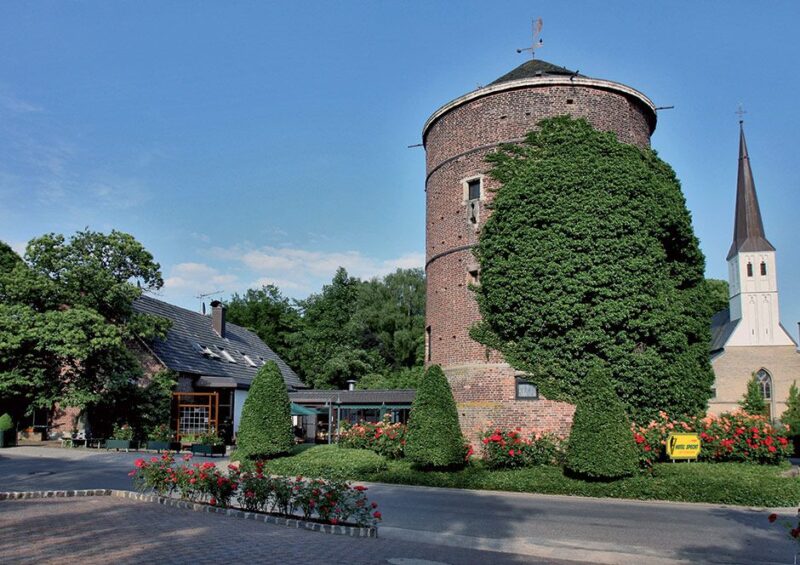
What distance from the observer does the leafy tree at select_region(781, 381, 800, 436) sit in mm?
36537

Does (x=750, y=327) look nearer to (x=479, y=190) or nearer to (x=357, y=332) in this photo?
(x=357, y=332)

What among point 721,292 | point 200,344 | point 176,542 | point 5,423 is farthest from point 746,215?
point 176,542

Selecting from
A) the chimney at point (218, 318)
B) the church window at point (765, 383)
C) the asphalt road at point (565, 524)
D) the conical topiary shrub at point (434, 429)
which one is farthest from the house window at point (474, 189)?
the church window at point (765, 383)

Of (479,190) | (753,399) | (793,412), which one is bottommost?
(793,412)

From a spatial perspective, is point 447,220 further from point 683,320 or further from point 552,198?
point 683,320

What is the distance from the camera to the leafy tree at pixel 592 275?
19297 millimetres

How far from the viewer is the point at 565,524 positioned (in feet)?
38.8

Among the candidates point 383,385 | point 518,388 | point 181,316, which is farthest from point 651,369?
point 383,385

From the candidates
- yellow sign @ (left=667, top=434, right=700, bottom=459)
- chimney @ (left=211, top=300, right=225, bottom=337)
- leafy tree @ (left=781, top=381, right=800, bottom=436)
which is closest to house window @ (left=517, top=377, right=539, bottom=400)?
yellow sign @ (left=667, top=434, right=700, bottom=459)

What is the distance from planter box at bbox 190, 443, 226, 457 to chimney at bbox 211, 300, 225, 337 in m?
14.8

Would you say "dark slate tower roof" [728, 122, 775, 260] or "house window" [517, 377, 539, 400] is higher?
"dark slate tower roof" [728, 122, 775, 260]

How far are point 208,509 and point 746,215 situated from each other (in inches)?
2128

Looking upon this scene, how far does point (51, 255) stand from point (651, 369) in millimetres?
23457

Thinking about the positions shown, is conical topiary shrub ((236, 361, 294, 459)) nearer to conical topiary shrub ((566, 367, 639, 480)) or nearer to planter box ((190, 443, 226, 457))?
planter box ((190, 443, 226, 457))
